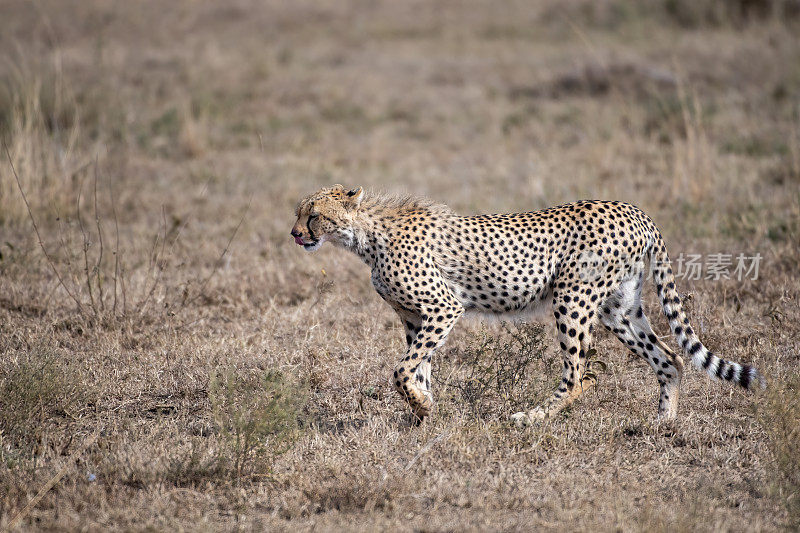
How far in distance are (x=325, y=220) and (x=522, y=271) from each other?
1.06 m

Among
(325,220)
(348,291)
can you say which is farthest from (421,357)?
(348,291)

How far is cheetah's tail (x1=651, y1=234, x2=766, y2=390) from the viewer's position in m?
4.19

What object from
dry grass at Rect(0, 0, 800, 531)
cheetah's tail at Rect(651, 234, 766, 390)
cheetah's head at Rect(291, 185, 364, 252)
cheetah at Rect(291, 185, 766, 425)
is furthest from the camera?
cheetah's head at Rect(291, 185, 364, 252)

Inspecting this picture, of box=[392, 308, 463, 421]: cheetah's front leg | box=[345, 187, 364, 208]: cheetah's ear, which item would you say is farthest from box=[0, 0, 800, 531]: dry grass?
box=[345, 187, 364, 208]: cheetah's ear

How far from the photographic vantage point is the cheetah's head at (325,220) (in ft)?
14.9

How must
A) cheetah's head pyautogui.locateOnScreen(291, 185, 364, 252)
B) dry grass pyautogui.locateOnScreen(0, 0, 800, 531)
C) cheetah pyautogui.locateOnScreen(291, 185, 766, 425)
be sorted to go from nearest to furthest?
1. dry grass pyautogui.locateOnScreen(0, 0, 800, 531)
2. cheetah pyautogui.locateOnScreen(291, 185, 766, 425)
3. cheetah's head pyautogui.locateOnScreen(291, 185, 364, 252)

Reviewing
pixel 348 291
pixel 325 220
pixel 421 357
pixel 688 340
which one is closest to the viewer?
pixel 421 357

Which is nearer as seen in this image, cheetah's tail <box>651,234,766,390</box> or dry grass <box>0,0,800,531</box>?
dry grass <box>0,0,800,531</box>

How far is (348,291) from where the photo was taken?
641cm

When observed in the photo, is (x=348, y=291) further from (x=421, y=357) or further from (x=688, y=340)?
(x=688, y=340)

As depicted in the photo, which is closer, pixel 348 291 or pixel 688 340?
pixel 688 340

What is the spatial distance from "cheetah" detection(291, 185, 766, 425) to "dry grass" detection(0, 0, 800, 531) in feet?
0.91

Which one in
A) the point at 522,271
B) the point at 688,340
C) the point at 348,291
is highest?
the point at 522,271

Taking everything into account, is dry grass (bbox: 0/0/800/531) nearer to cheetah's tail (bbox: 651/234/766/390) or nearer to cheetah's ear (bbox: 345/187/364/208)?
cheetah's tail (bbox: 651/234/766/390)
